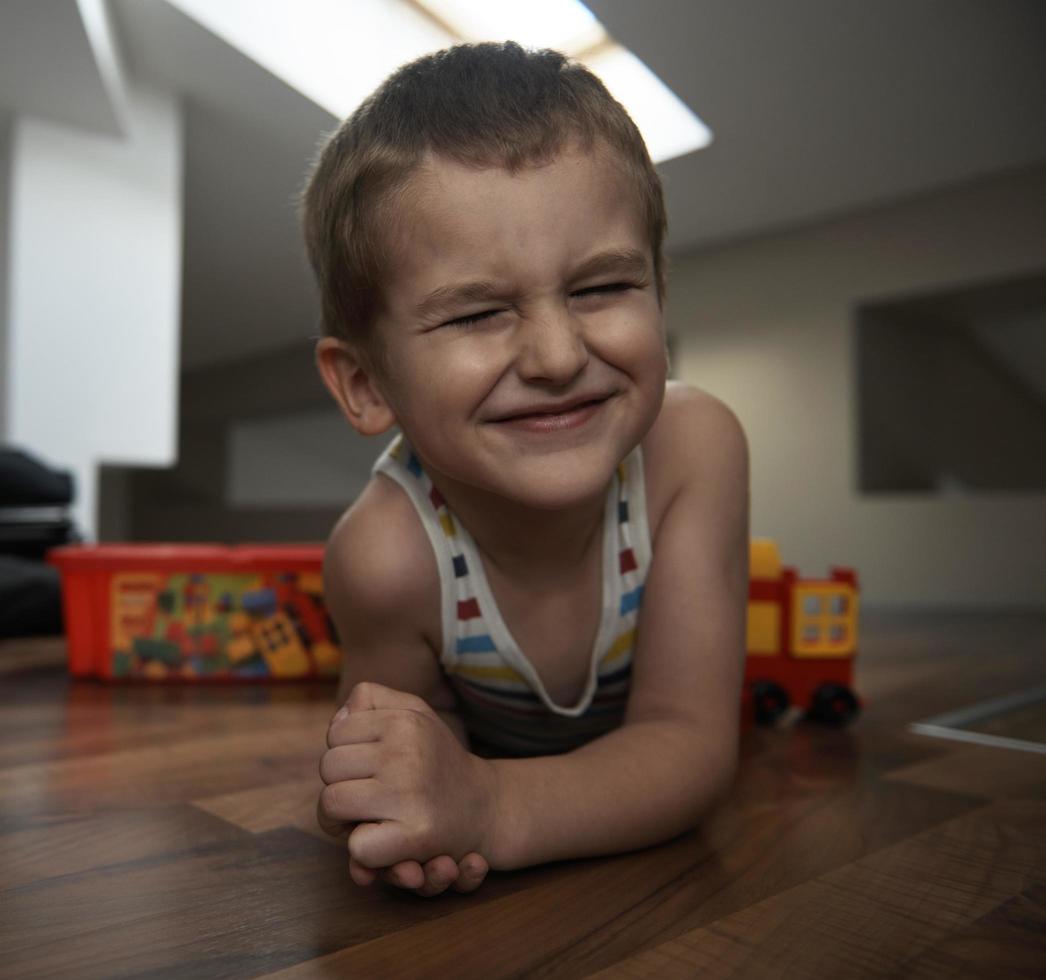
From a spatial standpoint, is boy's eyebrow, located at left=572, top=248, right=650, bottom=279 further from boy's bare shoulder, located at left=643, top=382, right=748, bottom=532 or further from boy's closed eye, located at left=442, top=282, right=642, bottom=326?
boy's bare shoulder, located at left=643, top=382, right=748, bottom=532

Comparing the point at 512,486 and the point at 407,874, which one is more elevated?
the point at 512,486

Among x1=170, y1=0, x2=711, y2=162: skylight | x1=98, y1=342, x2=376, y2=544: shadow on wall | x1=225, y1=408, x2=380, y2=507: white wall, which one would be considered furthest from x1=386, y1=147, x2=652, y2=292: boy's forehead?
x1=225, y1=408, x2=380, y2=507: white wall

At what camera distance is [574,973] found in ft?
1.51

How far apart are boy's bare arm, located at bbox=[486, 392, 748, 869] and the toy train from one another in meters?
0.40

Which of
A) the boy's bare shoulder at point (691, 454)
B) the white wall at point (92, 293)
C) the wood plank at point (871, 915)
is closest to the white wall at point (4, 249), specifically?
the white wall at point (92, 293)

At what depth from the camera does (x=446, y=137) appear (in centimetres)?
62

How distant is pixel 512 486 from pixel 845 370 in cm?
375

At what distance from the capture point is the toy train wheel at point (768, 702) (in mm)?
1146

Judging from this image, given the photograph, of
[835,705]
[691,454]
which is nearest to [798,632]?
[835,705]

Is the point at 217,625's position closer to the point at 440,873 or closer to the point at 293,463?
the point at 440,873

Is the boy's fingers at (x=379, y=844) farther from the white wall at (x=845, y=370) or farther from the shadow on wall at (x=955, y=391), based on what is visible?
the shadow on wall at (x=955, y=391)

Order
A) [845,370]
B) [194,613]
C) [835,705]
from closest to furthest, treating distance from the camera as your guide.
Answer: [835,705] < [194,613] < [845,370]

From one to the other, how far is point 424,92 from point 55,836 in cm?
61

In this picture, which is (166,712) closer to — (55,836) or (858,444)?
(55,836)
